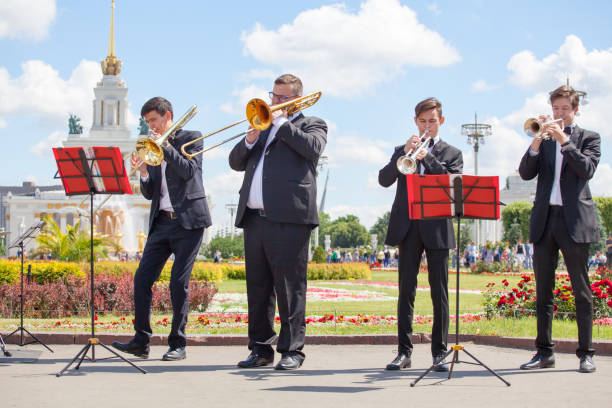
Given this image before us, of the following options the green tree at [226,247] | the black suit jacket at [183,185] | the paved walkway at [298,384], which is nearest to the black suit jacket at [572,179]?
the paved walkway at [298,384]

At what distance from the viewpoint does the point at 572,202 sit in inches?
234

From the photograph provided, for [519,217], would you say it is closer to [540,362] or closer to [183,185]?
[540,362]

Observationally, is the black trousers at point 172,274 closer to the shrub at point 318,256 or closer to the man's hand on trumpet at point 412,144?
the man's hand on trumpet at point 412,144

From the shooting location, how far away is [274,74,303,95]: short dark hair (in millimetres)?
6125

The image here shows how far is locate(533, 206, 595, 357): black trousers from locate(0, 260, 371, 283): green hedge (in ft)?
27.8

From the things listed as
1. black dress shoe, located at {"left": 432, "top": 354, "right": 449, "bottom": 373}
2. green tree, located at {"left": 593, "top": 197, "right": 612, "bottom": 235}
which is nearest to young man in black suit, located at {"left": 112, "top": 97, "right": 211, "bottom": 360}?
black dress shoe, located at {"left": 432, "top": 354, "right": 449, "bottom": 373}

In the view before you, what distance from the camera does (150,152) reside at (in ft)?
20.0

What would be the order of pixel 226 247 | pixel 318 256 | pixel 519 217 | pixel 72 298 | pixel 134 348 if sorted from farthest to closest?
pixel 519 217, pixel 226 247, pixel 318 256, pixel 72 298, pixel 134 348

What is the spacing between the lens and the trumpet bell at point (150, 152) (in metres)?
6.07

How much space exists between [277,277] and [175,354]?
1.17 metres

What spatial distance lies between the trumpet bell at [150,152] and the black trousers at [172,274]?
66 cm

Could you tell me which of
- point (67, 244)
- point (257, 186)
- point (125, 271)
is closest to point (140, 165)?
point (257, 186)

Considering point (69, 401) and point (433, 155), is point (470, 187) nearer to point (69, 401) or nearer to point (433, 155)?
point (433, 155)

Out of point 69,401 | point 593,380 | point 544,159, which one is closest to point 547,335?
point 593,380
